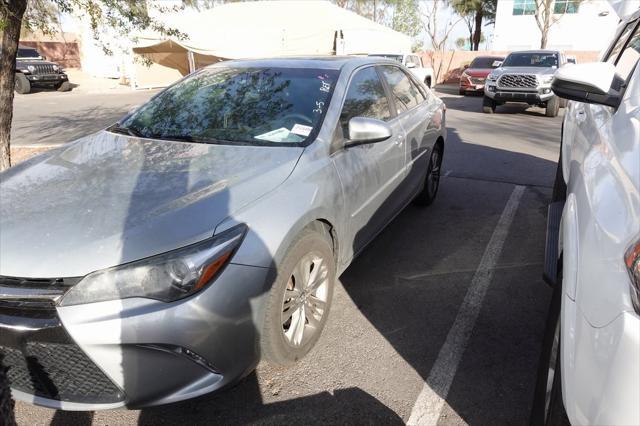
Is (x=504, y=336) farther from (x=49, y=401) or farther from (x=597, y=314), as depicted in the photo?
(x=49, y=401)

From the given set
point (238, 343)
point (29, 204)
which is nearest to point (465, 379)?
point (238, 343)

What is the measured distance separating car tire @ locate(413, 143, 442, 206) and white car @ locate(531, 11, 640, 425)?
8.61ft

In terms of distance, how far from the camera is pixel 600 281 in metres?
1.32

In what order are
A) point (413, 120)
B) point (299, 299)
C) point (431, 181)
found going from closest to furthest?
point (299, 299) → point (413, 120) → point (431, 181)

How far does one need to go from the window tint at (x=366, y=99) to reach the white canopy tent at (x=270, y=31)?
1024 cm

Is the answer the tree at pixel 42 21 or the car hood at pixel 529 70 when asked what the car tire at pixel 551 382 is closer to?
the tree at pixel 42 21

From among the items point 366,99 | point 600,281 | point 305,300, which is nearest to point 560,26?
point 366,99

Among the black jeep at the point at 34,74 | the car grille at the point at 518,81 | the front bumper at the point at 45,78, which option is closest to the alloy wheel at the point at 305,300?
the car grille at the point at 518,81

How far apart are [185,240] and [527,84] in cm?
1286

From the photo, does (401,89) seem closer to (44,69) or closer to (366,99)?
(366,99)

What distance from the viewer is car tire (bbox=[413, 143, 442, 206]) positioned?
486 centimetres

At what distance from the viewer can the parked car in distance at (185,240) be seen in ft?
5.84

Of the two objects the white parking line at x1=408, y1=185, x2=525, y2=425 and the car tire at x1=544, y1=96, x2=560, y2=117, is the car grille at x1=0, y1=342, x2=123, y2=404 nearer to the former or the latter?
the white parking line at x1=408, y1=185, x2=525, y2=425

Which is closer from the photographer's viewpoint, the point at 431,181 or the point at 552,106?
the point at 431,181
